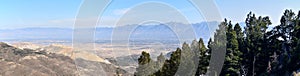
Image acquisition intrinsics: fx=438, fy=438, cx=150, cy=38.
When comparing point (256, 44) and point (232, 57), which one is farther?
point (256, 44)

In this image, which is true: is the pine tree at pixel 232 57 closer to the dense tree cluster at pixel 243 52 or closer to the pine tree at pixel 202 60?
the dense tree cluster at pixel 243 52

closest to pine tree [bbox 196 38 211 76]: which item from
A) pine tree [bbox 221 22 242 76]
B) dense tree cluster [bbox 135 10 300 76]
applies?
dense tree cluster [bbox 135 10 300 76]

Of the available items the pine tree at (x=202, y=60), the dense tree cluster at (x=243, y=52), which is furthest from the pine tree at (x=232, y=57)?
the pine tree at (x=202, y=60)

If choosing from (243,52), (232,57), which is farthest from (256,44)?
(232,57)

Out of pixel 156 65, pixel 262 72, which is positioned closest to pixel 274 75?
pixel 262 72

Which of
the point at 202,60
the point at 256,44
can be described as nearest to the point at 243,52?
the point at 256,44

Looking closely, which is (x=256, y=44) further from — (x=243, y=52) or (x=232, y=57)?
(x=232, y=57)

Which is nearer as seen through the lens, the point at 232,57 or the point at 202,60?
the point at 232,57

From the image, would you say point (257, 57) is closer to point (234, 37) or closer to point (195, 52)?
point (234, 37)
